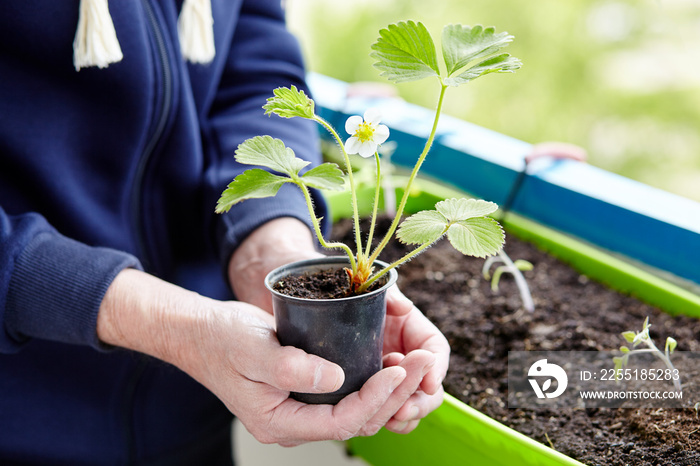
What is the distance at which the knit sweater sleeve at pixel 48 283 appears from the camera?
2.30 ft

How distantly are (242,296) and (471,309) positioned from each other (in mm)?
403

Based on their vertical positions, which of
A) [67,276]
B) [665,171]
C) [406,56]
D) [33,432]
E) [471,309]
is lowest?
[665,171]

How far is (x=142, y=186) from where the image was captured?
895mm

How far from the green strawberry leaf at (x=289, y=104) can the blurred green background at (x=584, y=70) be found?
3250mm

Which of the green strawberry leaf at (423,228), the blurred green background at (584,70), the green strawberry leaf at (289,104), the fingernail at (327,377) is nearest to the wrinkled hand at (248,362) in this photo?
the fingernail at (327,377)

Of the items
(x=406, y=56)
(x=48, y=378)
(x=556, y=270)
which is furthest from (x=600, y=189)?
(x=48, y=378)

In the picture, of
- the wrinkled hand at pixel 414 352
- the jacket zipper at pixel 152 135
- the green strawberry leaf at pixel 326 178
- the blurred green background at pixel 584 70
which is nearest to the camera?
the green strawberry leaf at pixel 326 178

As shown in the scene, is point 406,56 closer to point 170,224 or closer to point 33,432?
point 170,224

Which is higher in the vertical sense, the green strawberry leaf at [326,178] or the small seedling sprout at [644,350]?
the green strawberry leaf at [326,178]

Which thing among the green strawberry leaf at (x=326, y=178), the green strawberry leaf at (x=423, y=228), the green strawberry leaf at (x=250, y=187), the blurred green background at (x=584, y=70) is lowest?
the blurred green background at (x=584, y=70)

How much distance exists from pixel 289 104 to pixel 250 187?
0.09 m

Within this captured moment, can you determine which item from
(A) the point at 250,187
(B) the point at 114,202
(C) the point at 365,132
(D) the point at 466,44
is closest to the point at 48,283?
(B) the point at 114,202

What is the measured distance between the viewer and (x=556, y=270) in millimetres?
1152

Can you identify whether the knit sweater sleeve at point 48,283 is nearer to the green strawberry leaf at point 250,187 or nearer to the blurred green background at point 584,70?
the green strawberry leaf at point 250,187
